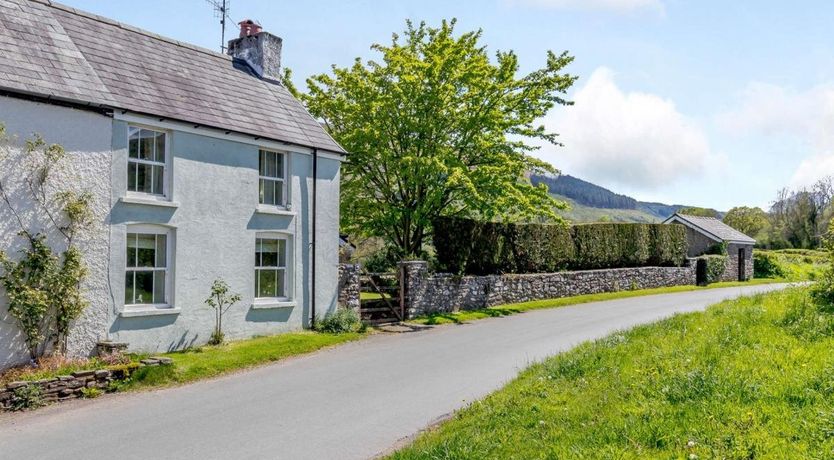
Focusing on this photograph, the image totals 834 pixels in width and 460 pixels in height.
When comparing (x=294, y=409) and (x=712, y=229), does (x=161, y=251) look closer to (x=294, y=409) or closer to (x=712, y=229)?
(x=294, y=409)

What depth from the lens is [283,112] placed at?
798 inches

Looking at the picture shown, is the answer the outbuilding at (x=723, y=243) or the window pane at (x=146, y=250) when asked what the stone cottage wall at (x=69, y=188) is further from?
the outbuilding at (x=723, y=243)

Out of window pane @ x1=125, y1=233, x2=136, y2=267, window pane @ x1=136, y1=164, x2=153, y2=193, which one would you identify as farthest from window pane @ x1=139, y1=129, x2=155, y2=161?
window pane @ x1=125, y1=233, x2=136, y2=267

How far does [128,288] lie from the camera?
1479 cm

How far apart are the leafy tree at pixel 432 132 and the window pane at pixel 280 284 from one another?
6.79 m

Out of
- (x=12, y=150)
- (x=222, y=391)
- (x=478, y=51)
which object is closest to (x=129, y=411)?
(x=222, y=391)

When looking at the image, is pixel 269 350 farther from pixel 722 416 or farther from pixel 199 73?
pixel 722 416

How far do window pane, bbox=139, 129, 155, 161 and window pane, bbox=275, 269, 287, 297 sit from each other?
5.05m

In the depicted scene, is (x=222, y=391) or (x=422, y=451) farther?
(x=222, y=391)

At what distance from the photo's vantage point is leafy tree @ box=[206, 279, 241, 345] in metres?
16.2

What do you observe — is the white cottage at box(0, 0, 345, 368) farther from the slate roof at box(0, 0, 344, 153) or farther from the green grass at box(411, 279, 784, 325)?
the green grass at box(411, 279, 784, 325)

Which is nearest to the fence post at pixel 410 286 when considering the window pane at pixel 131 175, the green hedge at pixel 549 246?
the green hedge at pixel 549 246

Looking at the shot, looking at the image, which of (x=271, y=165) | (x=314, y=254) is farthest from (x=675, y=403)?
(x=271, y=165)

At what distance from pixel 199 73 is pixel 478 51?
12.0 m
